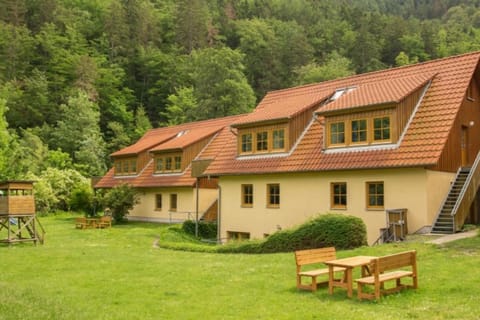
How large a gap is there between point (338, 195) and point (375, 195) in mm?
1873

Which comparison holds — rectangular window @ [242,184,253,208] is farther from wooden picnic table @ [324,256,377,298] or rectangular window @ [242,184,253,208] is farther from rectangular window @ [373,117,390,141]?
wooden picnic table @ [324,256,377,298]

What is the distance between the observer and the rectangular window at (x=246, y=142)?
27.7 metres

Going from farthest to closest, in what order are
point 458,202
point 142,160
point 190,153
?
point 142,160 → point 190,153 → point 458,202

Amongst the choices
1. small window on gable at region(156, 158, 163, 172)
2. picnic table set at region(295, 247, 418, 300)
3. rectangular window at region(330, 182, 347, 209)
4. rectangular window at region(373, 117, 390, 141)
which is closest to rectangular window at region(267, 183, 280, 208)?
rectangular window at region(330, 182, 347, 209)

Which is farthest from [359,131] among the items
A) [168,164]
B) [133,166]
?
[133,166]

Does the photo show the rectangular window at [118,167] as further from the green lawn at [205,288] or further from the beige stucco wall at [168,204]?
the green lawn at [205,288]

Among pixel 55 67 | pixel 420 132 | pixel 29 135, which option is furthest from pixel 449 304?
pixel 55 67

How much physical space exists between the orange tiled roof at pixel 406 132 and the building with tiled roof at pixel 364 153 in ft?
0.16

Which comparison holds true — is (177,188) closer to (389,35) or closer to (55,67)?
(55,67)

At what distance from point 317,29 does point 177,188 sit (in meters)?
63.0

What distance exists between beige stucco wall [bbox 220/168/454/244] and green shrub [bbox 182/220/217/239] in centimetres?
205

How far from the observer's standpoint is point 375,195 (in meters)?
21.8

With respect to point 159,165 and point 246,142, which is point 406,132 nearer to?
point 246,142

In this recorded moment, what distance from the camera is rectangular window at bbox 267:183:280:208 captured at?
25.7 meters
